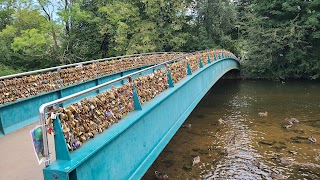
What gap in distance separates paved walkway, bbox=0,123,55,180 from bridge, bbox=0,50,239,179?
909mm

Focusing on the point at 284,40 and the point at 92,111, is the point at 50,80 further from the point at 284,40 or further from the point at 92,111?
the point at 284,40

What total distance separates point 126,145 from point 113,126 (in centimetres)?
41

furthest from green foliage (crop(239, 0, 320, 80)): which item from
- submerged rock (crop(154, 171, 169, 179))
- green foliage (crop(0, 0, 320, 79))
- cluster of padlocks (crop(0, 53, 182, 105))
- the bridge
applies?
the bridge

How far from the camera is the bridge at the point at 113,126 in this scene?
3621 mm

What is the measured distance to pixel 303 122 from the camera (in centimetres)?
1494

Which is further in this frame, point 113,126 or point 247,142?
point 247,142

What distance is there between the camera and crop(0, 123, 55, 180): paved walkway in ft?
14.4

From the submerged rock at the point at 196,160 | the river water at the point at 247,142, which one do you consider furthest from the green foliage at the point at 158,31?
the submerged rock at the point at 196,160

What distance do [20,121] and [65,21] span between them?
25878 mm

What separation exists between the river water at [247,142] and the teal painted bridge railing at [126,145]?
2441 mm

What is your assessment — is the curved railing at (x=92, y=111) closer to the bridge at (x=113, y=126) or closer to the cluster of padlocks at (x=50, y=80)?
the bridge at (x=113, y=126)

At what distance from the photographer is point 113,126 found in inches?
199

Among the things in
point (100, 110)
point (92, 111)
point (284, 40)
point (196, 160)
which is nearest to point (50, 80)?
point (100, 110)

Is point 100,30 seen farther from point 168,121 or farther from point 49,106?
point 49,106
